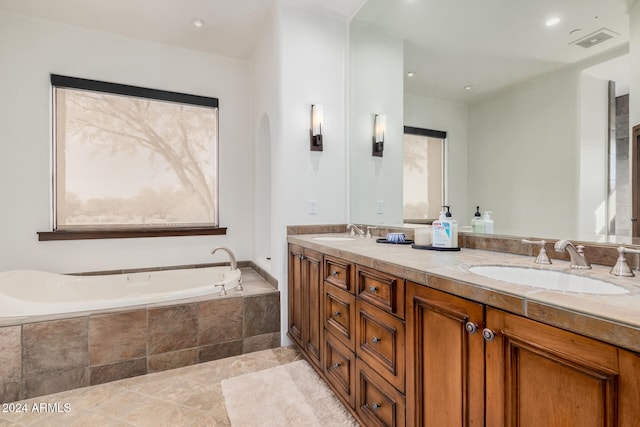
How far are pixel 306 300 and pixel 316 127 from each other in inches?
54.9

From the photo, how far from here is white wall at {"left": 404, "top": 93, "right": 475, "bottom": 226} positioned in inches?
68.1

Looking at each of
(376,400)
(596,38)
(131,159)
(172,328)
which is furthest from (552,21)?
(131,159)

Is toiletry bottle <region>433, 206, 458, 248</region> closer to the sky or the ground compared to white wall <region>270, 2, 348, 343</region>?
closer to the ground

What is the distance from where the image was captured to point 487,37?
5.27ft

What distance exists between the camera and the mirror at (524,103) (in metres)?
1.13

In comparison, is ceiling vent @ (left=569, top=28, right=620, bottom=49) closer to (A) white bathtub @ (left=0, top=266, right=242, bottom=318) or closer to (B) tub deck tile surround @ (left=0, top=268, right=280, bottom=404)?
(B) tub deck tile surround @ (left=0, top=268, right=280, bottom=404)

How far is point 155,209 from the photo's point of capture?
316 cm

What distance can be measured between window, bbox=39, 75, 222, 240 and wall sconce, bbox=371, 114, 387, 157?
1.82 metres

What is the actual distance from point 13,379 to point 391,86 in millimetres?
3175

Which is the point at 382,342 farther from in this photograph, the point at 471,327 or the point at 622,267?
the point at 622,267

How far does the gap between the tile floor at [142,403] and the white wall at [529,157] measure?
1878 millimetres

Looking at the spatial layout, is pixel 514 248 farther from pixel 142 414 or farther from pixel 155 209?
pixel 155 209

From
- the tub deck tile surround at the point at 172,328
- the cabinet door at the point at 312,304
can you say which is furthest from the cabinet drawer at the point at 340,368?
the tub deck tile surround at the point at 172,328

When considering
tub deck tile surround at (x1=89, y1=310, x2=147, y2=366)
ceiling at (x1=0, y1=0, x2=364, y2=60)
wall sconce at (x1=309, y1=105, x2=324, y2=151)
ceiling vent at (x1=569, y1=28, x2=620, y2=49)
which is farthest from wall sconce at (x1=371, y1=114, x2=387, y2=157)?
tub deck tile surround at (x1=89, y1=310, x2=147, y2=366)
